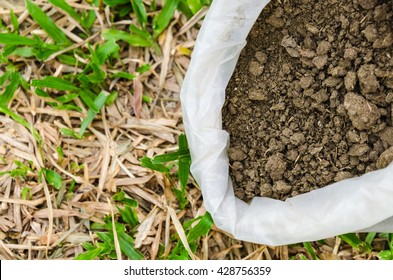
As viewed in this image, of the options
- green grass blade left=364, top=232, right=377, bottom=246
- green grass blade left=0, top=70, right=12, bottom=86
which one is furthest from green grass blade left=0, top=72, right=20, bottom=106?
green grass blade left=364, top=232, right=377, bottom=246

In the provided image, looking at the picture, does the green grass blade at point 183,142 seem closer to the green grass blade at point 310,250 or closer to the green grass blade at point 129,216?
the green grass blade at point 129,216

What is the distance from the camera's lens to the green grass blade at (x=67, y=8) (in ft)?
4.70

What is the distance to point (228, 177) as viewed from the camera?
1332 mm

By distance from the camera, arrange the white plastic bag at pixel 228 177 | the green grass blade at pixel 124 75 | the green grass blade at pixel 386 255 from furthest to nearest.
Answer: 1. the green grass blade at pixel 124 75
2. the green grass blade at pixel 386 255
3. the white plastic bag at pixel 228 177

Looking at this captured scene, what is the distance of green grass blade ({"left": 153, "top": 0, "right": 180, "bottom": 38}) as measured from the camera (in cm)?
144

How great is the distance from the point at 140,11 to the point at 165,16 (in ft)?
0.19

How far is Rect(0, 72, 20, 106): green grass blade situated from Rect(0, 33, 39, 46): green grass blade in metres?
0.07

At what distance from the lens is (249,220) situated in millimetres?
1304

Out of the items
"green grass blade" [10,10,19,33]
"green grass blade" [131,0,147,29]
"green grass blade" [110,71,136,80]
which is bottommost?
"green grass blade" [110,71,136,80]

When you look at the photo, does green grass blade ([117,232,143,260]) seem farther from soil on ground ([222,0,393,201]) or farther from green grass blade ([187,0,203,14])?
green grass blade ([187,0,203,14])

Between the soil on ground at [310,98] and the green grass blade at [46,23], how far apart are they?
428mm

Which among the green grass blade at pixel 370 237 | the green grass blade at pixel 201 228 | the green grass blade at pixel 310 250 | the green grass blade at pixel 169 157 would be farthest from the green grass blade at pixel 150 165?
the green grass blade at pixel 370 237

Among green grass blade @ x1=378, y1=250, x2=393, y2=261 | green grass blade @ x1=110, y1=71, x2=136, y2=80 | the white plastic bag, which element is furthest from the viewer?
green grass blade @ x1=110, y1=71, x2=136, y2=80
